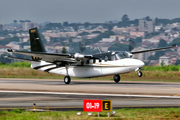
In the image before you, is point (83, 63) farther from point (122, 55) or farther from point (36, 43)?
point (36, 43)

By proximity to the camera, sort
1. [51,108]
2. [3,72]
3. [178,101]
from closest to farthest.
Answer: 1. [51,108]
2. [178,101]
3. [3,72]

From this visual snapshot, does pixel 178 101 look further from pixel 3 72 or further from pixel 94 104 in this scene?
pixel 3 72

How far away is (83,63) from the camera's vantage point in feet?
121

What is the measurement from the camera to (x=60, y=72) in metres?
38.6

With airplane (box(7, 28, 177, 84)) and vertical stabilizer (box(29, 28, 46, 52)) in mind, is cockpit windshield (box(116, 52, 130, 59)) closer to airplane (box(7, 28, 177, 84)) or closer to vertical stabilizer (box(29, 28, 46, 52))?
airplane (box(7, 28, 177, 84))

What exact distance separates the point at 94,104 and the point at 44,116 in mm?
2384

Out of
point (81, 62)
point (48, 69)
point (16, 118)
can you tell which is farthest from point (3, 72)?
point (16, 118)

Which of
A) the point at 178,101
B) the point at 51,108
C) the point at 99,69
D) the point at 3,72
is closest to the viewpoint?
the point at 51,108

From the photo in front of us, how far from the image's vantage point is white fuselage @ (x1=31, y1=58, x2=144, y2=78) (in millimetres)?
33875

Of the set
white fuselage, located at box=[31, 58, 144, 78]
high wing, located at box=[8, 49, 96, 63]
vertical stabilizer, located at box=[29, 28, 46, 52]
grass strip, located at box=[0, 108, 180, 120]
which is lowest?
grass strip, located at box=[0, 108, 180, 120]

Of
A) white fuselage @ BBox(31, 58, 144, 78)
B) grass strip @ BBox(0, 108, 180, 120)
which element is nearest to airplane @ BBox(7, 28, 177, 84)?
white fuselage @ BBox(31, 58, 144, 78)

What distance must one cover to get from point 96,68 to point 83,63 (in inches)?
65.0

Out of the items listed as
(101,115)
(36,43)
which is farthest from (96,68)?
(101,115)

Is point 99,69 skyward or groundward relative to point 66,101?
skyward
